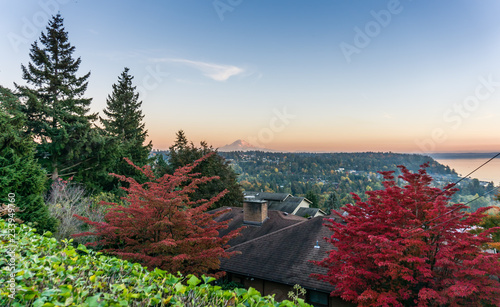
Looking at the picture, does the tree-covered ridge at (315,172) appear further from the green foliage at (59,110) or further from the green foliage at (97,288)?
the green foliage at (97,288)

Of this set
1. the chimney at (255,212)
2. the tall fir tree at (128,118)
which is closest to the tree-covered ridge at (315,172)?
the tall fir tree at (128,118)

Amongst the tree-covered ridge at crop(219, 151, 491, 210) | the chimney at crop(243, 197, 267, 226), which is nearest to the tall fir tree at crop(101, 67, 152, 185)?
the chimney at crop(243, 197, 267, 226)

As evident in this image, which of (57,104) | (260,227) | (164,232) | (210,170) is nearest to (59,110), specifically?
(57,104)

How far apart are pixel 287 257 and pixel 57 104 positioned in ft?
72.1

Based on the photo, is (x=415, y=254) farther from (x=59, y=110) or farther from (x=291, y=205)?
(x=291, y=205)

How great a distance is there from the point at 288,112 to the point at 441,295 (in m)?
13.2

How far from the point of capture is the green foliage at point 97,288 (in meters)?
1.66

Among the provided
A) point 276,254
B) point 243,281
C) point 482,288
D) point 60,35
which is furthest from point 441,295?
point 60,35

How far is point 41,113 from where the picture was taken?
19625 millimetres

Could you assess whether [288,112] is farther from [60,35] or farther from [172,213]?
[60,35]

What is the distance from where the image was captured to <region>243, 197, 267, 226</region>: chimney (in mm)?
15000

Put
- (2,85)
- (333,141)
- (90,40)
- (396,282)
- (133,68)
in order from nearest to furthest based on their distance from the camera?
(396,282) < (90,40) < (2,85) < (333,141) < (133,68)

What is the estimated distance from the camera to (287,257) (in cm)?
1046

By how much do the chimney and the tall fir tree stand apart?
56.4 ft
